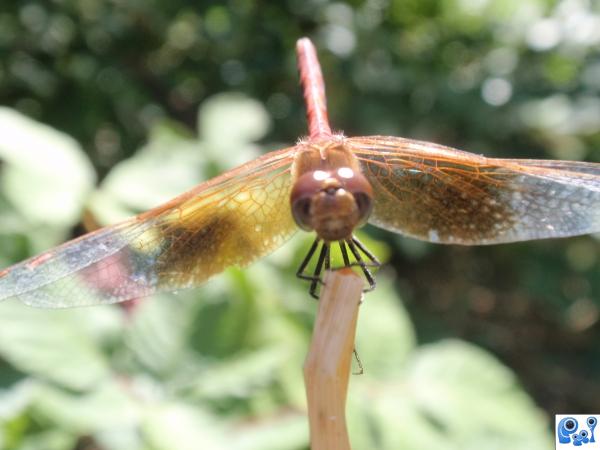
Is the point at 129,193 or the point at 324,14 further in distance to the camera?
the point at 324,14

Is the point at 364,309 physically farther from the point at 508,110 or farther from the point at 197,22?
the point at 197,22

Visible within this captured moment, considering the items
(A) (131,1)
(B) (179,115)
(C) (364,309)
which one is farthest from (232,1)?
(C) (364,309)

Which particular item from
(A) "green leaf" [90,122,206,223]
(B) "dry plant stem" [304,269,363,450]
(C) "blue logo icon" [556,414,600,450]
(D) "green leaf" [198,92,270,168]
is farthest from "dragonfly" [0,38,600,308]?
(D) "green leaf" [198,92,270,168]

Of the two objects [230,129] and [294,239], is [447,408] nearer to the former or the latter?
[294,239]

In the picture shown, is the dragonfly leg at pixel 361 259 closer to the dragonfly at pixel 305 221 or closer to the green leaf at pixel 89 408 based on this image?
the dragonfly at pixel 305 221

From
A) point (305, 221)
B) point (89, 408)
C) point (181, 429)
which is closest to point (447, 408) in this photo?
point (181, 429)

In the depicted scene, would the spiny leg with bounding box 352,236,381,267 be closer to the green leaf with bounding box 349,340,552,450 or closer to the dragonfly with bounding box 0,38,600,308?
the dragonfly with bounding box 0,38,600,308
